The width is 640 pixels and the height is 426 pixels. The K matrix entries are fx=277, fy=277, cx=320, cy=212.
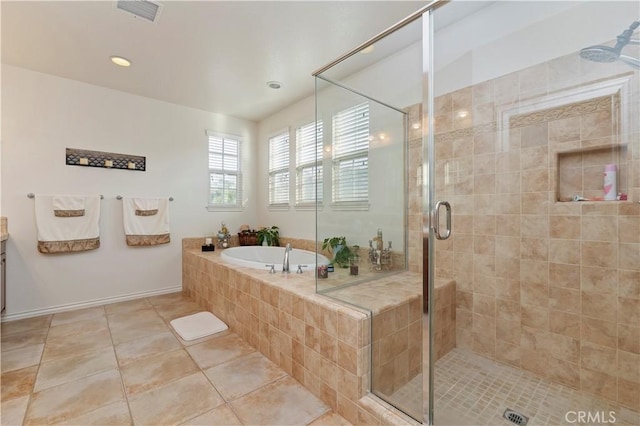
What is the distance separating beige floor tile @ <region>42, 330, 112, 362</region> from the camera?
2.11 meters

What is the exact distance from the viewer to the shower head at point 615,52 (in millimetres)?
1485

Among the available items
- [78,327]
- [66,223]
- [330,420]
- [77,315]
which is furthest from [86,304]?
[330,420]

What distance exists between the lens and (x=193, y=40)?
2.39 metres

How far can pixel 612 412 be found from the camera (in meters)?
1.48

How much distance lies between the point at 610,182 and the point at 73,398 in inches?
131

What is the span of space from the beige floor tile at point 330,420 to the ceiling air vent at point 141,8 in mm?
2868

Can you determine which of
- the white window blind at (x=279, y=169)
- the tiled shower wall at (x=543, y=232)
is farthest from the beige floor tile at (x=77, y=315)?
the tiled shower wall at (x=543, y=232)

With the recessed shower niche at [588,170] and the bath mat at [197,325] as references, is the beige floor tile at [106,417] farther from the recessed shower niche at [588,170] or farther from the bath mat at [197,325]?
the recessed shower niche at [588,170]

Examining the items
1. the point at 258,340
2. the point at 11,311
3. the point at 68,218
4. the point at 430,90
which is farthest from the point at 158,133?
the point at 430,90

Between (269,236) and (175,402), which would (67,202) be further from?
(175,402)

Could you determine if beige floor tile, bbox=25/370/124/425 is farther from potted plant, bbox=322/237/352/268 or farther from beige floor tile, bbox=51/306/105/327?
potted plant, bbox=322/237/352/268

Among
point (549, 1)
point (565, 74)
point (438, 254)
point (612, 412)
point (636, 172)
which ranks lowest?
point (612, 412)

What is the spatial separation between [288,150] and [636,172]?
130 inches

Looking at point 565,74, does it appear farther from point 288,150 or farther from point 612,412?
point 288,150
